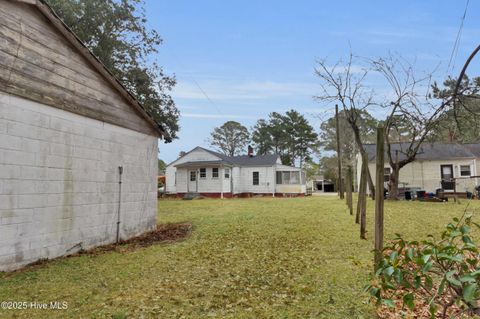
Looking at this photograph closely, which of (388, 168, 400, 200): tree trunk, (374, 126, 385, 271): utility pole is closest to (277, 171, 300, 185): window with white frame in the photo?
(388, 168, 400, 200): tree trunk

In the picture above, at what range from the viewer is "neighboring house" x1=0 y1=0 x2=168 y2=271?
550 cm

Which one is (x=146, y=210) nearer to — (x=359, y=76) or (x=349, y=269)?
(x=349, y=269)

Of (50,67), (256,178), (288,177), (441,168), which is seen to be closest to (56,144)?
(50,67)

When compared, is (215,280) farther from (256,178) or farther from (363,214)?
(256,178)

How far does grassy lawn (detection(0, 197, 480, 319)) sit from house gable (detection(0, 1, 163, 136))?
3.14 m

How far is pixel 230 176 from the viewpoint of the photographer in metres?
27.5

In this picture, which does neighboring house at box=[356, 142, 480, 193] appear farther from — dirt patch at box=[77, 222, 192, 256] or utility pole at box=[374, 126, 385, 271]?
utility pole at box=[374, 126, 385, 271]

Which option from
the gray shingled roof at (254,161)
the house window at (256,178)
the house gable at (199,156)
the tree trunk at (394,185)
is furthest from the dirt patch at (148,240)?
the house window at (256,178)

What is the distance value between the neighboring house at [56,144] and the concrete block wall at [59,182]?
2 centimetres

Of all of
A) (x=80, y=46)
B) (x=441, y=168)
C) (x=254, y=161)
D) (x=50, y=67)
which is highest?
(x=80, y=46)

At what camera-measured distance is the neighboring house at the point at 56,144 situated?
5500mm

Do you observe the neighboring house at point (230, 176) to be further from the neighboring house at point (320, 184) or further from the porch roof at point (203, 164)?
the neighboring house at point (320, 184)

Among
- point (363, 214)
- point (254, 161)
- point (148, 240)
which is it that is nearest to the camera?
point (363, 214)

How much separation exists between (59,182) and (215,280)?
3815mm
